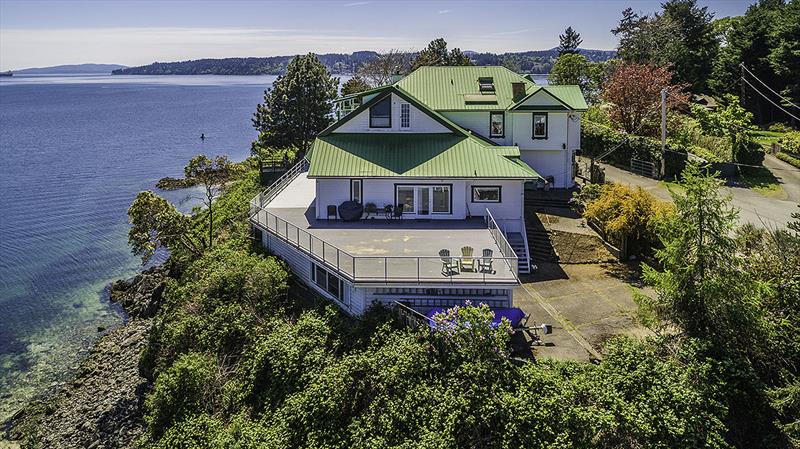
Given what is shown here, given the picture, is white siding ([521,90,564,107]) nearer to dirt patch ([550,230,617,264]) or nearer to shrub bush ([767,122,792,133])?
dirt patch ([550,230,617,264])

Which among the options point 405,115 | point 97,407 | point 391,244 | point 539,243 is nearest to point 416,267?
point 391,244

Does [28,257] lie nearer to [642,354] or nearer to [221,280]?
[221,280]

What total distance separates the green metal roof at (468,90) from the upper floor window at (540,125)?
1.44 meters

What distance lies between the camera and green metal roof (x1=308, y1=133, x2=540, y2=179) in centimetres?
2805

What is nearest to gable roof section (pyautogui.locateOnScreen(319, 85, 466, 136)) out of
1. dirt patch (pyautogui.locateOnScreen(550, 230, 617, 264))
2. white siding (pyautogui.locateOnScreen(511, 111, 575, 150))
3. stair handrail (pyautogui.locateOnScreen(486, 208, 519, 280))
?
stair handrail (pyautogui.locateOnScreen(486, 208, 519, 280))

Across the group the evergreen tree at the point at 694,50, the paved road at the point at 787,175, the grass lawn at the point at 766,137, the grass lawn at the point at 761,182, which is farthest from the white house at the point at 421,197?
the evergreen tree at the point at 694,50

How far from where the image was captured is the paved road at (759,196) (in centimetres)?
3020

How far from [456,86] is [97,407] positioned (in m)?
29.3

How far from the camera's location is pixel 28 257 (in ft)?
133

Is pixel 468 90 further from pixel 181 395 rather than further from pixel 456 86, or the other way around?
pixel 181 395

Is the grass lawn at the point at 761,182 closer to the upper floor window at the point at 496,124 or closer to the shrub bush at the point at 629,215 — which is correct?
the shrub bush at the point at 629,215

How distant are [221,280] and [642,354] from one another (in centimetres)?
1785

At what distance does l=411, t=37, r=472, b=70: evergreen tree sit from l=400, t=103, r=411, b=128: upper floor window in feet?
128

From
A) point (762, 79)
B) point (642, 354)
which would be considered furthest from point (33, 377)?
point (762, 79)
